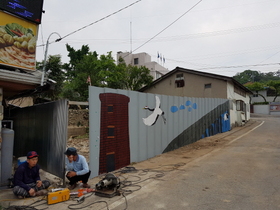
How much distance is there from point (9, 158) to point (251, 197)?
557cm

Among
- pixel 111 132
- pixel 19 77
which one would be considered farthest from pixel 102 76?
pixel 19 77

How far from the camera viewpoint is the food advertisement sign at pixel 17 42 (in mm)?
4965

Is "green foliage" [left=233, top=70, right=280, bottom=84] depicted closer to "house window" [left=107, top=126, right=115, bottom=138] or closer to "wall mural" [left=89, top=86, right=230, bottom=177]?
"wall mural" [left=89, top=86, right=230, bottom=177]

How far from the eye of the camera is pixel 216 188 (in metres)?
4.57

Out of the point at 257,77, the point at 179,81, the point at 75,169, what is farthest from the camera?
the point at 257,77

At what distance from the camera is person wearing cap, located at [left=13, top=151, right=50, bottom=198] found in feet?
14.0

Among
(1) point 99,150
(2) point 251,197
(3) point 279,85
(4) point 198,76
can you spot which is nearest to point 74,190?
(1) point 99,150

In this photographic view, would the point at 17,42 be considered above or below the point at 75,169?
above

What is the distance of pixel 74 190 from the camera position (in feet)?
15.6

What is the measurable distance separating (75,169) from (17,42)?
3.54 m

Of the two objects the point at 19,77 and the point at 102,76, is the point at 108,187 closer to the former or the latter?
the point at 19,77

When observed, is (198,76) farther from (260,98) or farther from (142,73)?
(260,98)

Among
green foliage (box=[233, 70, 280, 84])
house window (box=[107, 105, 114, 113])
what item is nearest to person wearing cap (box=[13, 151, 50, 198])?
house window (box=[107, 105, 114, 113])

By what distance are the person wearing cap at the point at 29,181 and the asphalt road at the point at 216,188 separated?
184 cm
